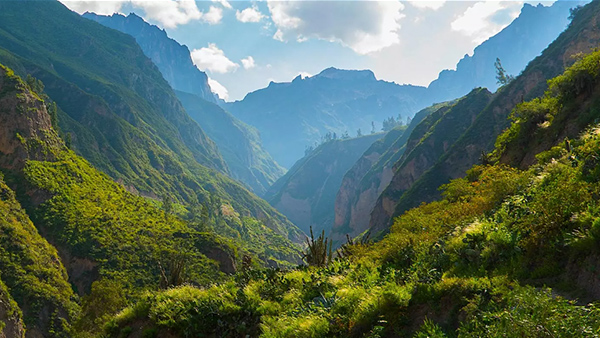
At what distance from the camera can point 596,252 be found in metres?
6.04

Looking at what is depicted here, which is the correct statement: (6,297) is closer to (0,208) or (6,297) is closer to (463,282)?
(0,208)

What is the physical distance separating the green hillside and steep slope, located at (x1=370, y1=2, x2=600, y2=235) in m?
58.4

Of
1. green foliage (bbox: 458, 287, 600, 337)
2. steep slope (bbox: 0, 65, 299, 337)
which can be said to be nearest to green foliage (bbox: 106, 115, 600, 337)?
green foliage (bbox: 458, 287, 600, 337)

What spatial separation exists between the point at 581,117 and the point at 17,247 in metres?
59.1

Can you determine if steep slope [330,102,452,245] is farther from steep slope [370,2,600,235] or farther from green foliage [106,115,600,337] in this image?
green foliage [106,115,600,337]

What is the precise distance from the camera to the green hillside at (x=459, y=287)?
5625mm

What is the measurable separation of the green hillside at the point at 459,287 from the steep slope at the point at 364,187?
4396 inches

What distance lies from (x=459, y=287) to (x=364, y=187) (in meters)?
146

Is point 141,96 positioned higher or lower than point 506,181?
higher

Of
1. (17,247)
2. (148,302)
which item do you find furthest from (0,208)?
(148,302)

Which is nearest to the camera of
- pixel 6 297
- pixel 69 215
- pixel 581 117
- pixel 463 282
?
pixel 463 282

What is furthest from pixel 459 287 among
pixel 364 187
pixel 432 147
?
pixel 364 187

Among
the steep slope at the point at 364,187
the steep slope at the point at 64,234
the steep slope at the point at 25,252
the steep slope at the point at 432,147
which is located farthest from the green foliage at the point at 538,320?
the steep slope at the point at 364,187

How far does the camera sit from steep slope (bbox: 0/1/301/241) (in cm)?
11112
